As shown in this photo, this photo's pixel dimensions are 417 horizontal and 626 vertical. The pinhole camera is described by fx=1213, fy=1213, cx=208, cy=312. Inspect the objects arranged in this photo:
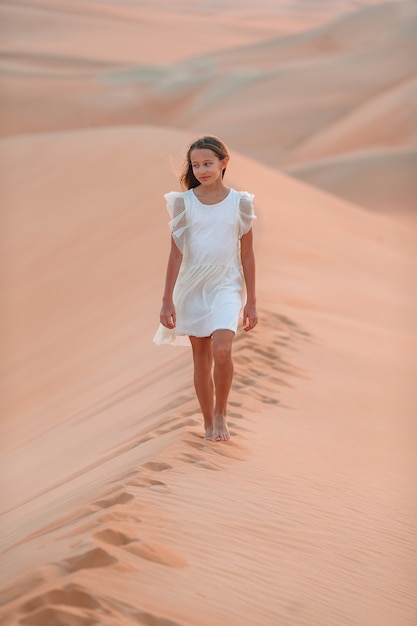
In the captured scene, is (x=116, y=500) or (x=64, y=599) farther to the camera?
(x=116, y=500)

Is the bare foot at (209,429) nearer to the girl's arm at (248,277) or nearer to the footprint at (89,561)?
the girl's arm at (248,277)


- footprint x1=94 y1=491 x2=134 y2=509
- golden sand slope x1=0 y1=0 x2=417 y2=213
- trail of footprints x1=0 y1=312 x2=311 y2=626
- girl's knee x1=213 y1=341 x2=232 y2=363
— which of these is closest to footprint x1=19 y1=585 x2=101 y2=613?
trail of footprints x1=0 y1=312 x2=311 y2=626

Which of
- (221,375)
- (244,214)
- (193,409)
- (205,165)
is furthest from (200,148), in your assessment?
(193,409)

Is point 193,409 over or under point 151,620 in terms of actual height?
over

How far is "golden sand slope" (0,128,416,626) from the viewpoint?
155 inches

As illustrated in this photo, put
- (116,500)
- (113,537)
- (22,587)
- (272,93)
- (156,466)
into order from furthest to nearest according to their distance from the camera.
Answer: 1. (272,93)
2. (156,466)
3. (116,500)
4. (113,537)
5. (22,587)

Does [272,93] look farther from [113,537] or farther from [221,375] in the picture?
[113,537]

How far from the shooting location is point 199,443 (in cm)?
560

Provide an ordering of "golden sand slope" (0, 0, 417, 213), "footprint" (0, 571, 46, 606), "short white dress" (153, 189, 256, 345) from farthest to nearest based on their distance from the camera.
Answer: "golden sand slope" (0, 0, 417, 213) → "short white dress" (153, 189, 256, 345) → "footprint" (0, 571, 46, 606)

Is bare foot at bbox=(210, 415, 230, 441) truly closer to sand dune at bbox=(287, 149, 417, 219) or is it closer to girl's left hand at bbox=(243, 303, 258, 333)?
girl's left hand at bbox=(243, 303, 258, 333)

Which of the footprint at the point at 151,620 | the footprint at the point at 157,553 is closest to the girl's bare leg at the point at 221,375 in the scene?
the footprint at the point at 157,553

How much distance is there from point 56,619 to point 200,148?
2493 millimetres

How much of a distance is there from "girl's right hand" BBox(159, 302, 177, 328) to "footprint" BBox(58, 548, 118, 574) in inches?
65.4

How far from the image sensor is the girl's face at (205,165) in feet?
17.3
